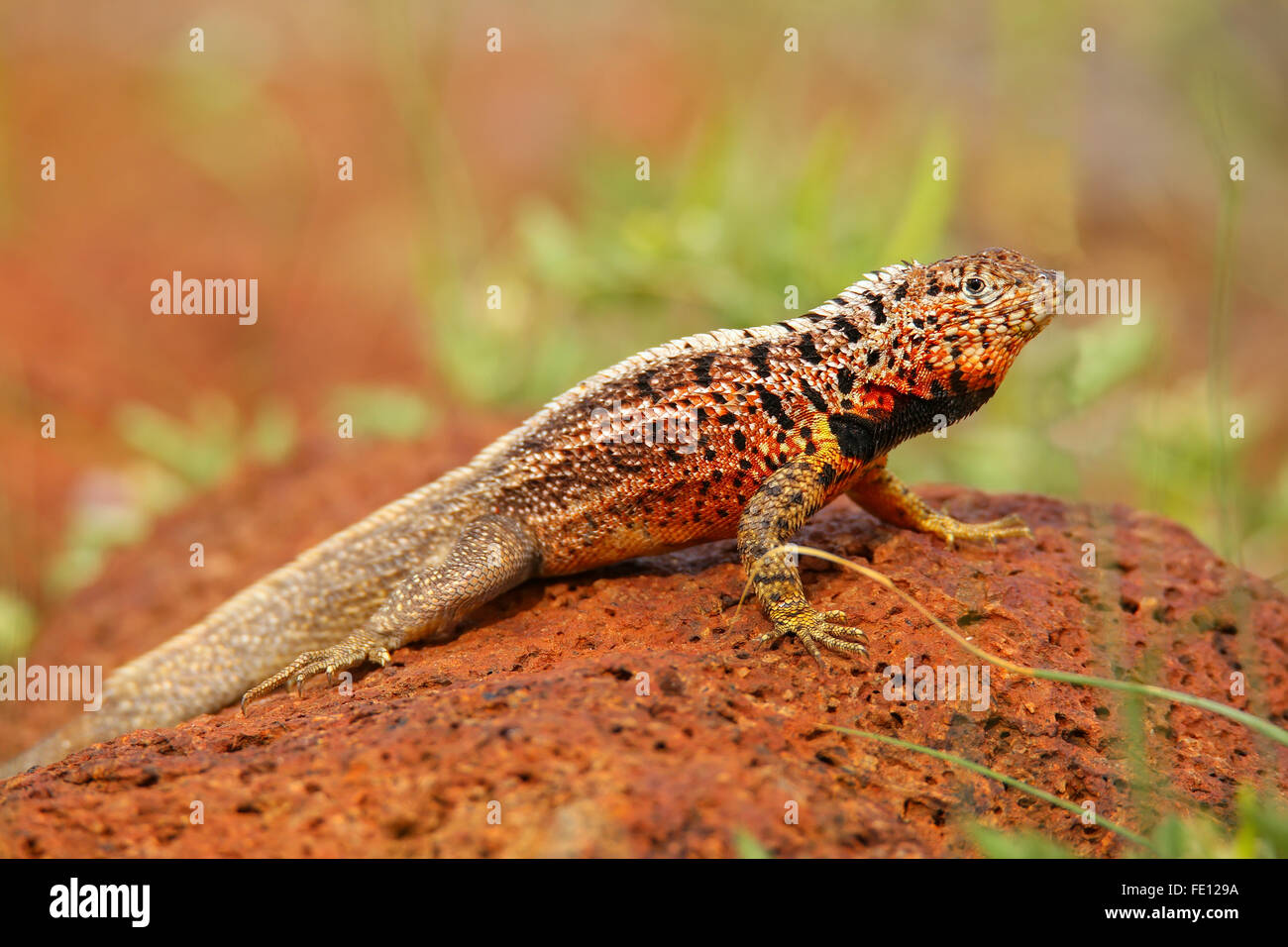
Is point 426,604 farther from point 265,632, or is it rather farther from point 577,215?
point 577,215

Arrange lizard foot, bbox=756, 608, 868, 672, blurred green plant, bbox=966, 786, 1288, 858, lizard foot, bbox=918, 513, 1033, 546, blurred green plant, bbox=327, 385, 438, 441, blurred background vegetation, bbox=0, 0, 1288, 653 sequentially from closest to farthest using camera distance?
blurred green plant, bbox=966, 786, 1288, 858, lizard foot, bbox=756, 608, 868, 672, lizard foot, bbox=918, 513, 1033, 546, blurred background vegetation, bbox=0, 0, 1288, 653, blurred green plant, bbox=327, 385, 438, 441

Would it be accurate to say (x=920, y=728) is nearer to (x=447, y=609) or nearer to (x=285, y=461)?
(x=447, y=609)

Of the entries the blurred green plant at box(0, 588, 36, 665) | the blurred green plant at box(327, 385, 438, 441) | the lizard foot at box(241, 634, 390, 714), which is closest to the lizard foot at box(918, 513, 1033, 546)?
the lizard foot at box(241, 634, 390, 714)

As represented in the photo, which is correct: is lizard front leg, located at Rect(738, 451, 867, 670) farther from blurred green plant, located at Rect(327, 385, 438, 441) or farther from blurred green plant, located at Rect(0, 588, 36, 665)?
blurred green plant, located at Rect(0, 588, 36, 665)

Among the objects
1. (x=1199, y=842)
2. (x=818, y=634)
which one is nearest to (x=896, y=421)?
(x=818, y=634)

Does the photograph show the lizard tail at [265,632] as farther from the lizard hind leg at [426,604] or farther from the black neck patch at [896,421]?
the black neck patch at [896,421]
